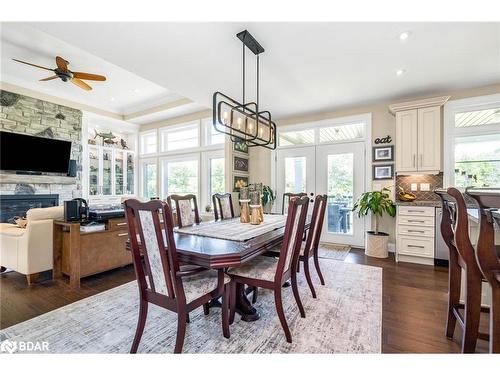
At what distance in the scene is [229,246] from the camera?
1.71m

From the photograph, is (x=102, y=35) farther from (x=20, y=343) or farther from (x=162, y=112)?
(x=162, y=112)

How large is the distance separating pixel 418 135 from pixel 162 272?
13.8 feet

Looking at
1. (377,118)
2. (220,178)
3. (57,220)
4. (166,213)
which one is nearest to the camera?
(166,213)

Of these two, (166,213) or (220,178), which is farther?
(220,178)

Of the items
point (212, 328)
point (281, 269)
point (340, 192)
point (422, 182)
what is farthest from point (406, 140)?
point (212, 328)

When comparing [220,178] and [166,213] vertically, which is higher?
[220,178]

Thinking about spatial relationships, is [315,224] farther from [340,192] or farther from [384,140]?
[384,140]

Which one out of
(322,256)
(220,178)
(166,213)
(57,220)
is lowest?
(322,256)

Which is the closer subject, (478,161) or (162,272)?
(162,272)

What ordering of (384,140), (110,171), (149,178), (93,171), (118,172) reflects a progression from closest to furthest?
(384,140), (93,171), (110,171), (118,172), (149,178)

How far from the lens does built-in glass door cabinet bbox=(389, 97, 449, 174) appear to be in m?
3.65
